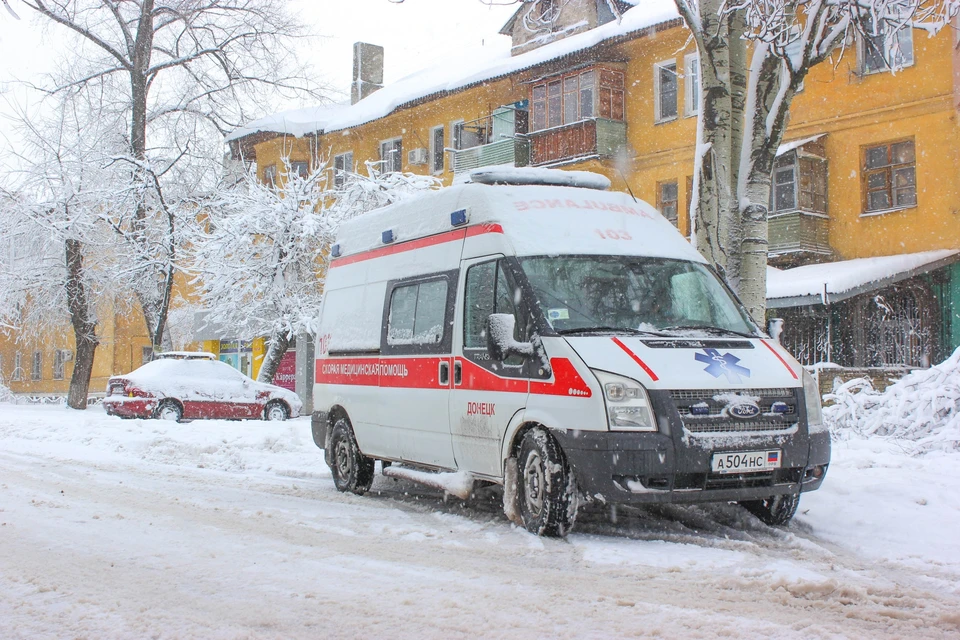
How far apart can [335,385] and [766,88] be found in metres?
5.49

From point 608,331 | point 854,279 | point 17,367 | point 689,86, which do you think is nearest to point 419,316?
point 608,331

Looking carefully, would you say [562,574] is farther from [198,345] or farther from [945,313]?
[198,345]

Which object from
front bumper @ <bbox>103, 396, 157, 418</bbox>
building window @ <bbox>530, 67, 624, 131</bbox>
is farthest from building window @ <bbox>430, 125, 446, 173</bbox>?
front bumper @ <bbox>103, 396, 157, 418</bbox>

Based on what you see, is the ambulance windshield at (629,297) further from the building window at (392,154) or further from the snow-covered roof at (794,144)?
the building window at (392,154)

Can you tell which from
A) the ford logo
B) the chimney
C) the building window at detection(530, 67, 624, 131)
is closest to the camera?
the ford logo

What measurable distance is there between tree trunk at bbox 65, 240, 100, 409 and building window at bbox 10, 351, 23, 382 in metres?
26.4

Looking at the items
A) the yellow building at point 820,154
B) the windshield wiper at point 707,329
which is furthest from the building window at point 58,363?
the windshield wiper at point 707,329

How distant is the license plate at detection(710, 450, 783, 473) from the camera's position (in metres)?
6.43

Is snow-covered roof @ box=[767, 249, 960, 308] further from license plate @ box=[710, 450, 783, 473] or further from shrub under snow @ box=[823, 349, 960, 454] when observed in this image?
license plate @ box=[710, 450, 783, 473]

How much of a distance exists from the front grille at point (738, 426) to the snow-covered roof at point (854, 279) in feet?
46.8

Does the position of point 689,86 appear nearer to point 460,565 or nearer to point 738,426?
point 738,426

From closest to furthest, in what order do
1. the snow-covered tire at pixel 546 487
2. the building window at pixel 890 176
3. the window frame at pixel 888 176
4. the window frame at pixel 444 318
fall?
the snow-covered tire at pixel 546 487
the window frame at pixel 444 318
the window frame at pixel 888 176
the building window at pixel 890 176

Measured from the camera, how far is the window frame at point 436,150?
109 ft

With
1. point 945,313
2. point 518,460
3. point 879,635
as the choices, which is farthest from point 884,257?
point 879,635
